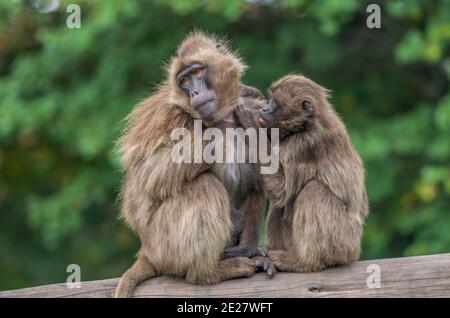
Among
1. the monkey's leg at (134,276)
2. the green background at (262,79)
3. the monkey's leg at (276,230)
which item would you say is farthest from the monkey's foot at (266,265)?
the green background at (262,79)

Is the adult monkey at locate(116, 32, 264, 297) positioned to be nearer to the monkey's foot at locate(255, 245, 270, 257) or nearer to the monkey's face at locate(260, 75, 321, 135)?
the monkey's foot at locate(255, 245, 270, 257)

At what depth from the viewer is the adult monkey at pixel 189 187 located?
6.73 meters

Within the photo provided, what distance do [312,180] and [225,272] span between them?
966 mm

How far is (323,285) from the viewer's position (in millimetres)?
6574

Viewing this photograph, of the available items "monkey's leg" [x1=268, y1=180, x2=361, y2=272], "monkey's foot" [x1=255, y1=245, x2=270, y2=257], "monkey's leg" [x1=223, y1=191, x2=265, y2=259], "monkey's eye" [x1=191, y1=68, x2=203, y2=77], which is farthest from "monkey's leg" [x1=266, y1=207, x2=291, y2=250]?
"monkey's eye" [x1=191, y1=68, x2=203, y2=77]

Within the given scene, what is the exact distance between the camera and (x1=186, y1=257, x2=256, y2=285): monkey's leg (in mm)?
6742

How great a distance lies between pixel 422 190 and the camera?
463 inches

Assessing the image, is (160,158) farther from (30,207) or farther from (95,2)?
(30,207)

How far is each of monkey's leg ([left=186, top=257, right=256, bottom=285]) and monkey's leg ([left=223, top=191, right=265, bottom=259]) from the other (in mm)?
131

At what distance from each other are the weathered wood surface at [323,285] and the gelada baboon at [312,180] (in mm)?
142

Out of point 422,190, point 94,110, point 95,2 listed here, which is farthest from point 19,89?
point 422,190

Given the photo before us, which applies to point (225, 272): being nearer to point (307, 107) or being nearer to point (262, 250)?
point (262, 250)

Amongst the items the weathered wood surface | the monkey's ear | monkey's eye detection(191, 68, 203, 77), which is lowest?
the weathered wood surface

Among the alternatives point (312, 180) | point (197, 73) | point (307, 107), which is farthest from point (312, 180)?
point (197, 73)
